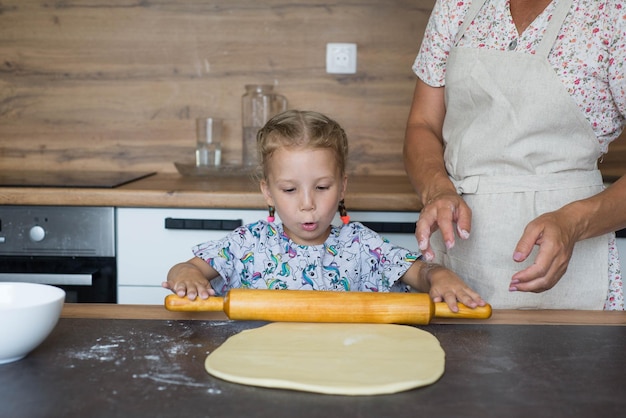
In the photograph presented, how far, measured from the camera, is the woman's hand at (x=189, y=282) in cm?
103

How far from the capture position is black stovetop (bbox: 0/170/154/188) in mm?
1908

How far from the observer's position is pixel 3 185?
188 cm

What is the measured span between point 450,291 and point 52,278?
112 cm

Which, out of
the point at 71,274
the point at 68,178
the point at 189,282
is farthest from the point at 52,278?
the point at 189,282

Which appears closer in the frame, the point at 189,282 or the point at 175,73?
the point at 189,282

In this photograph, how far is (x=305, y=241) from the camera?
4.55 feet

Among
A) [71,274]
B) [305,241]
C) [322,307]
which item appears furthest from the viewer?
[71,274]

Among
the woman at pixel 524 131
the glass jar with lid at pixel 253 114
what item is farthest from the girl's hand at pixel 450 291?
the glass jar with lid at pixel 253 114

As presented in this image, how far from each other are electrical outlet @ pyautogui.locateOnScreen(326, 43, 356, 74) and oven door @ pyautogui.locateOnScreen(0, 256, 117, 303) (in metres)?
0.93

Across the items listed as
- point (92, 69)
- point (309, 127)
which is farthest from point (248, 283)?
point (92, 69)

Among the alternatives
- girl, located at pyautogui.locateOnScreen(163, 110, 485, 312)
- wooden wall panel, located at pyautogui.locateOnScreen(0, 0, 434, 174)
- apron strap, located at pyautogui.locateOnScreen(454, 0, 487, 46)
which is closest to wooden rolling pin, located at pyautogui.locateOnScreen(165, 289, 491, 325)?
girl, located at pyautogui.locateOnScreen(163, 110, 485, 312)

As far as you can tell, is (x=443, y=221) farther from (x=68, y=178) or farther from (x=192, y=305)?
(x=68, y=178)

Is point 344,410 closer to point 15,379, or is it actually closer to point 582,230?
point 15,379

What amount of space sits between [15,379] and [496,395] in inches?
19.1
